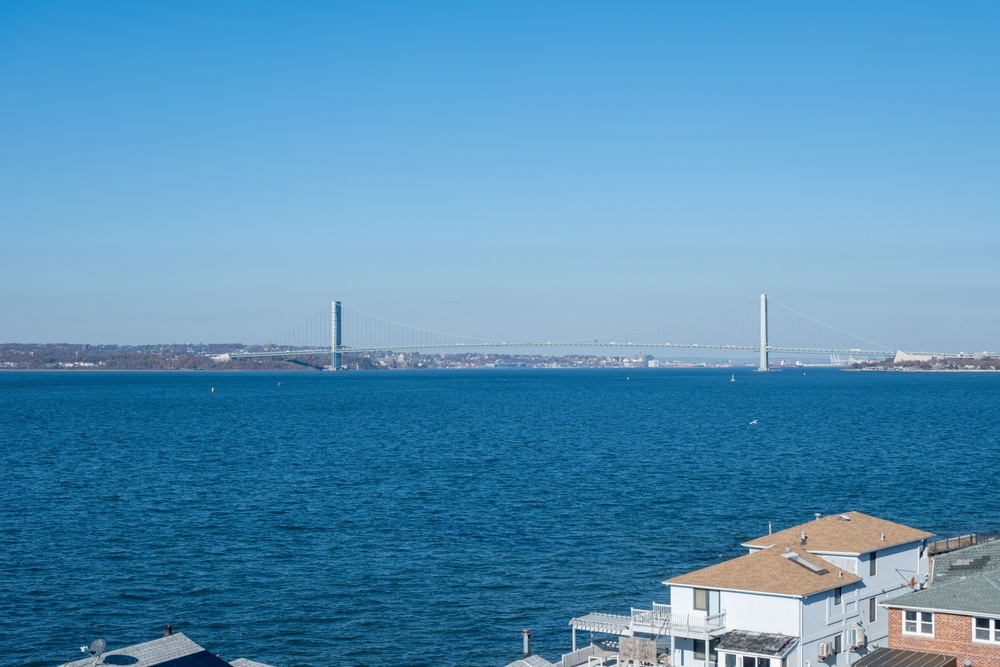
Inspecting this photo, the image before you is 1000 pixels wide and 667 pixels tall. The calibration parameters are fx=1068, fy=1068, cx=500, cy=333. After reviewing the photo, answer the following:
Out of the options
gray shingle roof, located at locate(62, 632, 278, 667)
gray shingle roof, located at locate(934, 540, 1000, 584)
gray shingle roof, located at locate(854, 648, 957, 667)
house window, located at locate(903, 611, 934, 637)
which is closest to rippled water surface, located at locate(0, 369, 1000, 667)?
gray shingle roof, located at locate(62, 632, 278, 667)

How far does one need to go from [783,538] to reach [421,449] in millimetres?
60114

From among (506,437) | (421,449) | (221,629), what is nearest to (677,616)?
(221,629)

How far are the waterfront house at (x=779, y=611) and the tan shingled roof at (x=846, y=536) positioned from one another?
0.04 meters

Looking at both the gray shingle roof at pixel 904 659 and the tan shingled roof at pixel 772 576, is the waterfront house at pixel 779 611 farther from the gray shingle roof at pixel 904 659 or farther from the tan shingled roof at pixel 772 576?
the gray shingle roof at pixel 904 659

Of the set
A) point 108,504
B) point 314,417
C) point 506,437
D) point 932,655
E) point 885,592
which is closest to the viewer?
point 932,655

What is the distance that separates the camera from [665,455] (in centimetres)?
8269

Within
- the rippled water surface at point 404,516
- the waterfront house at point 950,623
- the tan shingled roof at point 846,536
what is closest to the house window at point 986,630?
the waterfront house at point 950,623

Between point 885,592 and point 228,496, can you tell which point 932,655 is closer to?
point 885,592

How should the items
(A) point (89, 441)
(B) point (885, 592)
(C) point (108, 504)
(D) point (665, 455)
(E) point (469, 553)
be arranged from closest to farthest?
(B) point (885, 592)
(E) point (469, 553)
(C) point (108, 504)
(D) point (665, 455)
(A) point (89, 441)

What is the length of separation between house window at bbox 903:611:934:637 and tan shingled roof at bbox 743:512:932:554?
2.22 meters

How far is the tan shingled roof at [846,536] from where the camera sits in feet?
92.4

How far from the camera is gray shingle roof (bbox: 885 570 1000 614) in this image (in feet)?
80.9

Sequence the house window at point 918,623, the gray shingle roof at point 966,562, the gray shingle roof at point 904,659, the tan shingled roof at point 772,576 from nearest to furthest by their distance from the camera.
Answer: the gray shingle roof at point 904,659 < the tan shingled roof at point 772,576 < the house window at point 918,623 < the gray shingle roof at point 966,562

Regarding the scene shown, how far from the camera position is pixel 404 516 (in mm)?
53219
